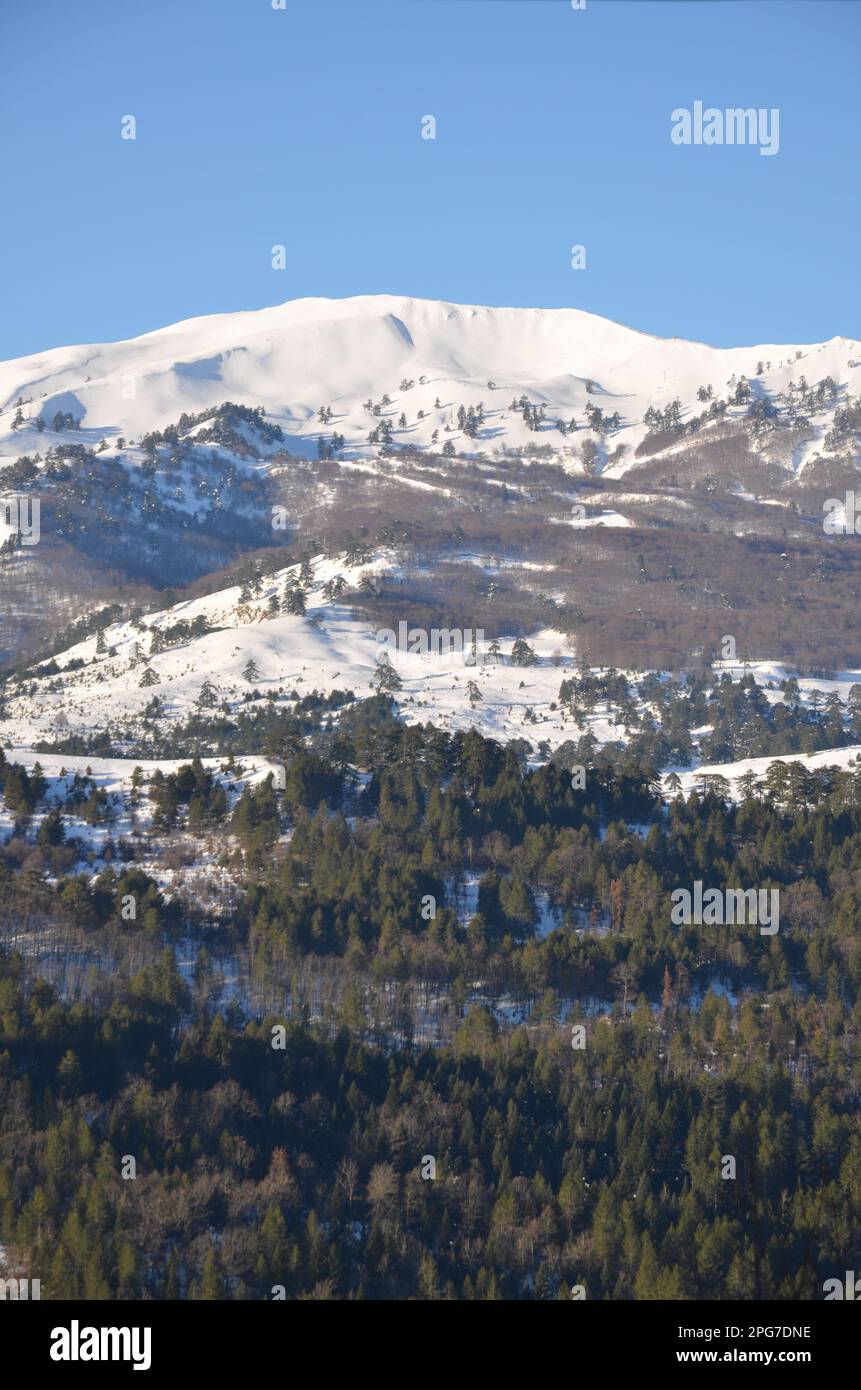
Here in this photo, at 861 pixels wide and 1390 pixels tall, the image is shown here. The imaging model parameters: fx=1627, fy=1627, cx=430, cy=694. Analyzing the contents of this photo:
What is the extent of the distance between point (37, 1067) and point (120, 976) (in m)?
11.4

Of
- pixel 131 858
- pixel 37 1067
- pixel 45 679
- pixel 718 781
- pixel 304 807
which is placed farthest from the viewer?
pixel 45 679

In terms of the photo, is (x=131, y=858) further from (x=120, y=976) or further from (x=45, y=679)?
(x=45, y=679)

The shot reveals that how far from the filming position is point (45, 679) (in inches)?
7702

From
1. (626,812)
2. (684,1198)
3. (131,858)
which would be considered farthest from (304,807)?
(684,1198)

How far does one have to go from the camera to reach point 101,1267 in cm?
6181

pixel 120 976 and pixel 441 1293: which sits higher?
pixel 120 976

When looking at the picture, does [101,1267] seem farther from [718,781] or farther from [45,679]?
[45,679]

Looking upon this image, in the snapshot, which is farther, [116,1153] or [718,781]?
[718,781]
